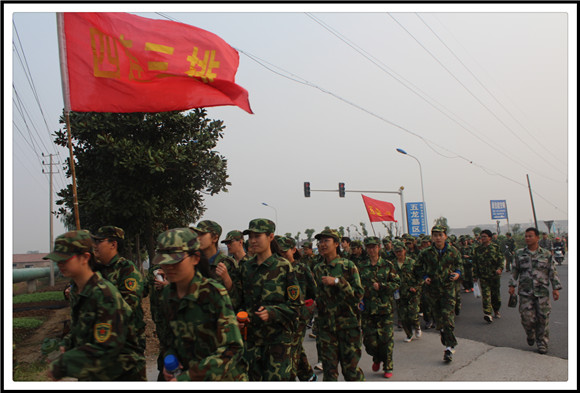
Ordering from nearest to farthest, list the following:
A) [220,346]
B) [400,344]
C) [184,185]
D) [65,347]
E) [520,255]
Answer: [220,346] < [65,347] < [520,255] < [400,344] < [184,185]

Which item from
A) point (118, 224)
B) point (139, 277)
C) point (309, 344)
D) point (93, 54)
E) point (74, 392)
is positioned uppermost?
point (93, 54)

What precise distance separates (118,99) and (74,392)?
376 cm

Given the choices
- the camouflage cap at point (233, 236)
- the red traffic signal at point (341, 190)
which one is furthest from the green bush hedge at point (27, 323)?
the red traffic signal at point (341, 190)

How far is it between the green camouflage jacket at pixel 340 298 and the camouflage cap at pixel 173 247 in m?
2.39

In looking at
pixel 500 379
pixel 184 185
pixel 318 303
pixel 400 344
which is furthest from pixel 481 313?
pixel 184 185

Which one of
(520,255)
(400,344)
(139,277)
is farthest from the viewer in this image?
(400,344)

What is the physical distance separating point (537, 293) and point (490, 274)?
3.25 meters

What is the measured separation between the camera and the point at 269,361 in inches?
151

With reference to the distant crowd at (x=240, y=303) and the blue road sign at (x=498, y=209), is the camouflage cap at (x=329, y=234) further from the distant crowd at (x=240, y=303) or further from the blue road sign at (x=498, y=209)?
the blue road sign at (x=498, y=209)

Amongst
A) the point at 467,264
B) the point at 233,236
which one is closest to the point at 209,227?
the point at 233,236

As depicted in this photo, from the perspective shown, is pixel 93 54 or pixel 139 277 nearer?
pixel 139 277

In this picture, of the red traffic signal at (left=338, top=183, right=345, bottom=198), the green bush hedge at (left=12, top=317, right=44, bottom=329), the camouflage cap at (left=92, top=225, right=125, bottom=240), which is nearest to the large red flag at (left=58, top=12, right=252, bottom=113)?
the camouflage cap at (left=92, top=225, right=125, bottom=240)

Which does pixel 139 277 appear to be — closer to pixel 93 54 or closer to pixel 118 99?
pixel 118 99

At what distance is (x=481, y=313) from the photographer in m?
10.1
